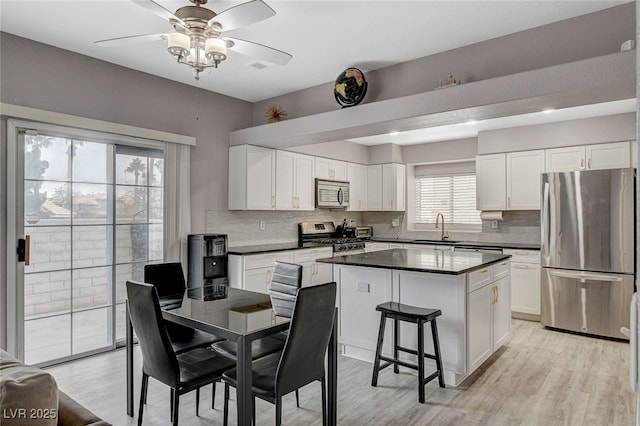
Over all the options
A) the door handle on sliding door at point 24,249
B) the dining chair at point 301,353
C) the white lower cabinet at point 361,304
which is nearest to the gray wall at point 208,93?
the door handle on sliding door at point 24,249

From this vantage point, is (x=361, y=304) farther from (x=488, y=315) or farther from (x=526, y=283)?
(x=526, y=283)

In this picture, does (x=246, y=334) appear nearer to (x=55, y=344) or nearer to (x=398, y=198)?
(x=55, y=344)

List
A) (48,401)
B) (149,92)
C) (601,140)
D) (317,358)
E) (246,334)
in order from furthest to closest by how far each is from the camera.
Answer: (601,140), (149,92), (317,358), (246,334), (48,401)

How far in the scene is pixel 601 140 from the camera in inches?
189

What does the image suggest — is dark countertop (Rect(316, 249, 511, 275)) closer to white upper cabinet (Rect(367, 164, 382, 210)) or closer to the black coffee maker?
the black coffee maker

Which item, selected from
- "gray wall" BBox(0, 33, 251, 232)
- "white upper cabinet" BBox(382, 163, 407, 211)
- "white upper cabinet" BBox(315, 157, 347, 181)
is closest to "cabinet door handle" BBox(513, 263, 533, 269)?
"white upper cabinet" BBox(382, 163, 407, 211)

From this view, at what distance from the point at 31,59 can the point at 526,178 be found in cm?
555

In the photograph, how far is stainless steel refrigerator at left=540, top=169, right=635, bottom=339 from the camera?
418 cm

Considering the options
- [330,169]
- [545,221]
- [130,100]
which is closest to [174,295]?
[130,100]

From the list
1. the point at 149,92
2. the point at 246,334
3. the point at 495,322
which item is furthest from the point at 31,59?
the point at 495,322

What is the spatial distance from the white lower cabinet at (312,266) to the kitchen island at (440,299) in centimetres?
145

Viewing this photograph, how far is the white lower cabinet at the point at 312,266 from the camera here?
5236 mm

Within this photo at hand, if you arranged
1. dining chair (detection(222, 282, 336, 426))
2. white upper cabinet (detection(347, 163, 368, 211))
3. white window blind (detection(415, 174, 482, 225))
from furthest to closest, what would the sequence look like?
white upper cabinet (detection(347, 163, 368, 211)), white window blind (detection(415, 174, 482, 225)), dining chair (detection(222, 282, 336, 426))

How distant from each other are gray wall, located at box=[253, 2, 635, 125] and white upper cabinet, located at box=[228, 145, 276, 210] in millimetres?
1213
